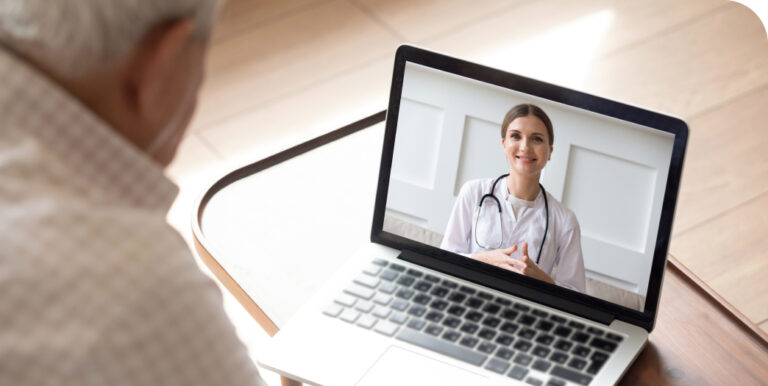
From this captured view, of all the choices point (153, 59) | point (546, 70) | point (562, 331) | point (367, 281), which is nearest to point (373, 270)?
point (367, 281)

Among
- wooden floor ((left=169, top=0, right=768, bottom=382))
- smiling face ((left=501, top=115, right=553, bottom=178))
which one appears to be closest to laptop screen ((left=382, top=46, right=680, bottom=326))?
smiling face ((left=501, top=115, right=553, bottom=178))

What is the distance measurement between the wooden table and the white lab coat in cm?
12

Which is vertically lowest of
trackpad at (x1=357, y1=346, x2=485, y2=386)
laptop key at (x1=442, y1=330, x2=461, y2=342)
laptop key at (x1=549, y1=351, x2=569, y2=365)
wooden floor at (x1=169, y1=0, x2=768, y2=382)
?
wooden floor at (x1=169, y1=0, x2=768, y2=382)

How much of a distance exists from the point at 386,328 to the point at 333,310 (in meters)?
0.07

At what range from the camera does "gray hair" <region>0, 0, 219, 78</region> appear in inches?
23.7

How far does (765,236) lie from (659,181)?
3.80 feet

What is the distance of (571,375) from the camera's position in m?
0.98

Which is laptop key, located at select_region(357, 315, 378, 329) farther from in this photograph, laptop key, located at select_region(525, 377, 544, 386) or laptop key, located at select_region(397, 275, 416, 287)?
laptop key, located at select_region(525, 377, 544, 386)

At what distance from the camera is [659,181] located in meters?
1.00

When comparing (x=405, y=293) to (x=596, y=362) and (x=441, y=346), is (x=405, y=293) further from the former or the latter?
(x=596, y=362)

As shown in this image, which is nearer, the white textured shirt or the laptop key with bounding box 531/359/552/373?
the white textured shirt

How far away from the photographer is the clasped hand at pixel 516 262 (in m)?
1.06

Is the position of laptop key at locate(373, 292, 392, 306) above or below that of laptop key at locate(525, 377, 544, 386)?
below

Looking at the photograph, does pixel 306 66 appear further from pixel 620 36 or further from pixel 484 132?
pixel 484 132
